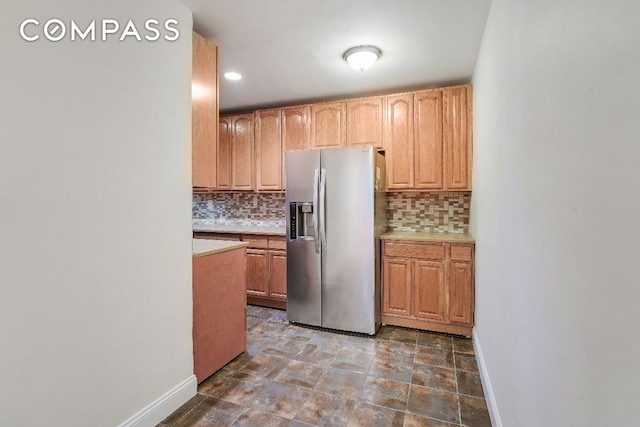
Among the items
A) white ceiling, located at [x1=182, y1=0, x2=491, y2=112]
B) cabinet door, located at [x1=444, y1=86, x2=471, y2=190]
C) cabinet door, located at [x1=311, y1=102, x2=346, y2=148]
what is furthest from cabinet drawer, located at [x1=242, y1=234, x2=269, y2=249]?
cabinet door, located at [x1=444, y1=86, x2=471, y2=190]

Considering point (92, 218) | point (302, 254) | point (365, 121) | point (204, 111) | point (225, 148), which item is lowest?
point (302, 254)

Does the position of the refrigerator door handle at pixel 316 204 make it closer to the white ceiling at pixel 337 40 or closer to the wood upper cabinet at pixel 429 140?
the wood upper cabinet at pixel 429 140

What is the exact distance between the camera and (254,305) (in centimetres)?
386

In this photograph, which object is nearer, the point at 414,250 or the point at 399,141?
the point at 414,250

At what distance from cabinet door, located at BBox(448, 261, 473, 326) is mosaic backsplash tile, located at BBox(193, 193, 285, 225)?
7.60ft

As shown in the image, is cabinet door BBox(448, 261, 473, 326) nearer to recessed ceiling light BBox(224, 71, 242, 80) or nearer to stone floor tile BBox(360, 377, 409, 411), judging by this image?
stone floor tile BBox(360, 377, 409, 411)

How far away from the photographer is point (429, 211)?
3.64 meters

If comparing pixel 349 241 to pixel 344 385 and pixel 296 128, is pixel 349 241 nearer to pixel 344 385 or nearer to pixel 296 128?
pixel 344 385

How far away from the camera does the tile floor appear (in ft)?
5.98

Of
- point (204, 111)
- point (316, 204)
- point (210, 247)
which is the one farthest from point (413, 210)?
point (204, 111)

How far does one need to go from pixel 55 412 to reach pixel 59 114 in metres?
1.24

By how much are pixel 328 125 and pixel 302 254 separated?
1542 millimetres

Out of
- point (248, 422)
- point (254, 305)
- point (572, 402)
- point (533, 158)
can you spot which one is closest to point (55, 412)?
point (248, 422)

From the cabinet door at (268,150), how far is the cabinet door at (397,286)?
168 cm
